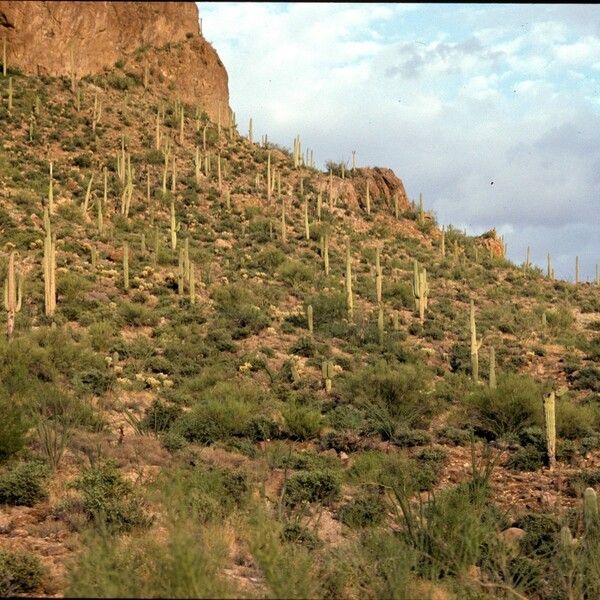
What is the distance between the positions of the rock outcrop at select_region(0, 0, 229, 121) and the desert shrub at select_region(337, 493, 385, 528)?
4123 cm

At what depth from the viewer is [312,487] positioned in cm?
1133

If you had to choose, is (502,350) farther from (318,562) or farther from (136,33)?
(136,33)

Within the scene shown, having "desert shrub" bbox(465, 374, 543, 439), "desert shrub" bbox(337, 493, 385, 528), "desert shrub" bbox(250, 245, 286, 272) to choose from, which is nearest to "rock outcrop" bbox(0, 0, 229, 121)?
"desert shrub" bbox(250, 245, 286, 272)

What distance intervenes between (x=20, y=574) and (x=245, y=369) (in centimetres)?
1581

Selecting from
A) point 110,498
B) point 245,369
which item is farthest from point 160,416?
point 110,498

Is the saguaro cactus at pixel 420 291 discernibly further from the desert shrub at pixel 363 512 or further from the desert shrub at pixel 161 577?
the desert shrub at pixel 161 577

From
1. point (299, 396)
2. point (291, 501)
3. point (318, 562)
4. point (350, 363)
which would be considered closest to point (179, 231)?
point (350, 363)

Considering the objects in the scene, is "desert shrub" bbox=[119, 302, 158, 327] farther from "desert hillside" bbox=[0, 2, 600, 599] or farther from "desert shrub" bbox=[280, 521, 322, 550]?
"desert shrub" bbox=[280, 521, 322, 550]

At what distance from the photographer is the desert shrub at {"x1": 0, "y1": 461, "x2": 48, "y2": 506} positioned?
9594 mm

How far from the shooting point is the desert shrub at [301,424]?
653 inches

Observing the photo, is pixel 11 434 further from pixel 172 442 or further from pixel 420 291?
pixel 420 291

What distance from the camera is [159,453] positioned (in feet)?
42.3

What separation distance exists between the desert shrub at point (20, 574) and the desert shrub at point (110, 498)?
95 cm

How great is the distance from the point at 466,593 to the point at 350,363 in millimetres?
17057
